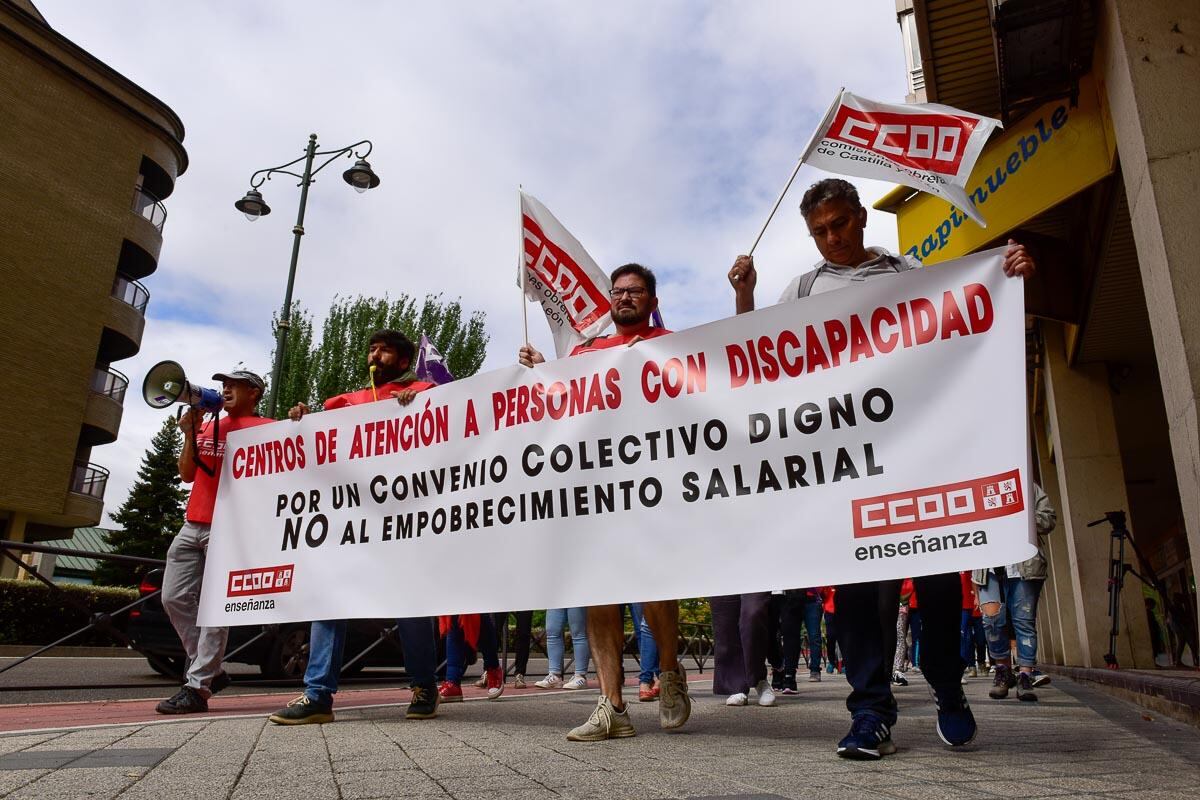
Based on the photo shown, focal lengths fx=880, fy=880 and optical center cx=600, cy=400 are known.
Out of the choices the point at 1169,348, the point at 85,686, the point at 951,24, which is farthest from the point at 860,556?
the point at 951,24

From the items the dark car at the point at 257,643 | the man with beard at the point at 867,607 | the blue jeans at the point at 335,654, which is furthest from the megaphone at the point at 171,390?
the man with beard at the point at 867,607

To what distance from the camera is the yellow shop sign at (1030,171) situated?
7.25 m

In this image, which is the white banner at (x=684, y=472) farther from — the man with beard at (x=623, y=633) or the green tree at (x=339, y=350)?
the green tree at (x=339, y=350)

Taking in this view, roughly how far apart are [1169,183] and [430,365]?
518cm

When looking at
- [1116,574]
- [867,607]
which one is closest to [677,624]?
[867,607]

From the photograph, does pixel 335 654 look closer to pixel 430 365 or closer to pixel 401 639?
pixel 401 639

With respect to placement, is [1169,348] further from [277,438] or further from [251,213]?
[251,213]

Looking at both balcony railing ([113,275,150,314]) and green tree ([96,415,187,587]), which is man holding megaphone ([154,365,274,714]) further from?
green tree ([96,415,187,587])

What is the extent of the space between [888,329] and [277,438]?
3748 mm

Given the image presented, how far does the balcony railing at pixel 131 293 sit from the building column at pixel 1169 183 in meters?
36.1

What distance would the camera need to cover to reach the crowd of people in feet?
11.9

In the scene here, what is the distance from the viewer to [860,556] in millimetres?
3461

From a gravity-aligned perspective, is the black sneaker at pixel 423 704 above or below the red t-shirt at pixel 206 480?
below

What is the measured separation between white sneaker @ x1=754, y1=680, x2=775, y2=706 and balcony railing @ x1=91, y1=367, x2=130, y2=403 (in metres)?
33.3
